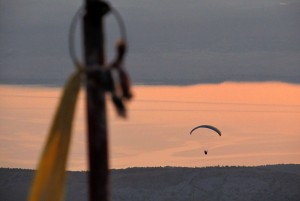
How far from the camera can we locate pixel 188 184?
9406cm

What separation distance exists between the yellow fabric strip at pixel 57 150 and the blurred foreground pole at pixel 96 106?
0.19 meters

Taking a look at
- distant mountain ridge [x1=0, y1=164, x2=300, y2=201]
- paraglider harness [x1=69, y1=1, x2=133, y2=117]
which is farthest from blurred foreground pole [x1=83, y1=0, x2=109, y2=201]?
distant mountain ridge [x1=0, y1=164, x2=300, y2=201]

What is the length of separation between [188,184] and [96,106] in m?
85.8

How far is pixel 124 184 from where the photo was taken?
9988cm

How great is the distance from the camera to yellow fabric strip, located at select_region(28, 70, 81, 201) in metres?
8.90

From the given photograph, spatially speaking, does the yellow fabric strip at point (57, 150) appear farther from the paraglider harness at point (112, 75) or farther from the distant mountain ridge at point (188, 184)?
the distant mountain ridge at point (188, 184)

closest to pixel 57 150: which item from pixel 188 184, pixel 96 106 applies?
pixel 96 106

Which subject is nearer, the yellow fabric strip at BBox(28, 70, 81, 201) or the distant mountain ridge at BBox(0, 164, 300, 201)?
the yellow fabric strip at BBox(28, 70, 81, 201)

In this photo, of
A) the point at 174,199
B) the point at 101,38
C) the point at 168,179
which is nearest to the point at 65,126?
the point at 101,38

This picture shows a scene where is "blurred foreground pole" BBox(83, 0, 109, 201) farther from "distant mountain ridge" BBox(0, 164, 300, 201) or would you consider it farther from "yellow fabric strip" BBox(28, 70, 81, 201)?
"distant mountain ridge" BBox(0, 164, 300, 201)

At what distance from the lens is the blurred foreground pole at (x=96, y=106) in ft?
28.6

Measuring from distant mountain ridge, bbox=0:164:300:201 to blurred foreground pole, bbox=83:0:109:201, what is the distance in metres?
77.6

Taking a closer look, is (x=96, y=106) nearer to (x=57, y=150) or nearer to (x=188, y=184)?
(x=57, y=150)

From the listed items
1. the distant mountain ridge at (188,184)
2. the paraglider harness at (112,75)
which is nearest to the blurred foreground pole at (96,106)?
the paraglider harness at (112,75)
